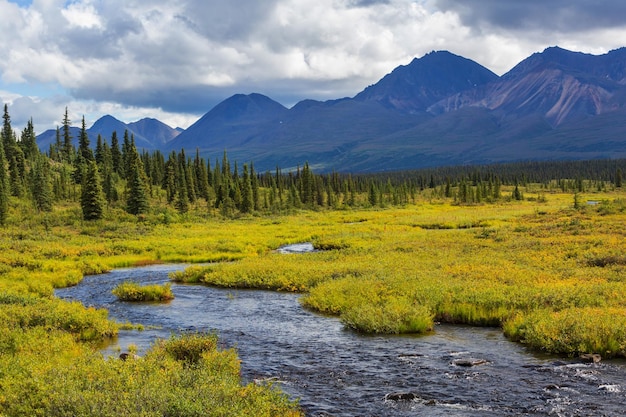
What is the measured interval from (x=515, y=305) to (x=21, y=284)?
28.6 meters

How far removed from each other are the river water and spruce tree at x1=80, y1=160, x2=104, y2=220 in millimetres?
55966

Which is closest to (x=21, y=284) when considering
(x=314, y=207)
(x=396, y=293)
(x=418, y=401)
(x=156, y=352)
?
(x=156, y=352)

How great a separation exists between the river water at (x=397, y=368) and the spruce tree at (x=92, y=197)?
55966mm

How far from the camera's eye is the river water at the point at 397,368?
14.1m

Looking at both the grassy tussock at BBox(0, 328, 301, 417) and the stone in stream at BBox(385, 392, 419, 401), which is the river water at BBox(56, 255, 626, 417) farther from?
the grassy tussock at BBox(0, 328, 301, 417)

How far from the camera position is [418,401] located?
14.5 meters

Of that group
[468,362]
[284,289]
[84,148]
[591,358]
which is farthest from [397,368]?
[84,148]

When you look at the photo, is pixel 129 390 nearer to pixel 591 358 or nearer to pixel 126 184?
pixel 591 358

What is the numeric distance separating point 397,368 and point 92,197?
7000 centimetres

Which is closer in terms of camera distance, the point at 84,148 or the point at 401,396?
the point at 401,396

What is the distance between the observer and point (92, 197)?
77.8 metres

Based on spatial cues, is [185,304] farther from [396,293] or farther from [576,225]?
[576,225]

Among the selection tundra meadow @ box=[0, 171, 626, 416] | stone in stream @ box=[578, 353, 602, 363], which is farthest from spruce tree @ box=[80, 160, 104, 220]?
stone in stream @ box=[578, 353, 602, 363]

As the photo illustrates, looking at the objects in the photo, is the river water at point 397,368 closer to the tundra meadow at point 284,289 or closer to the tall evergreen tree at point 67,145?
the tundra meadow at point 284,289
